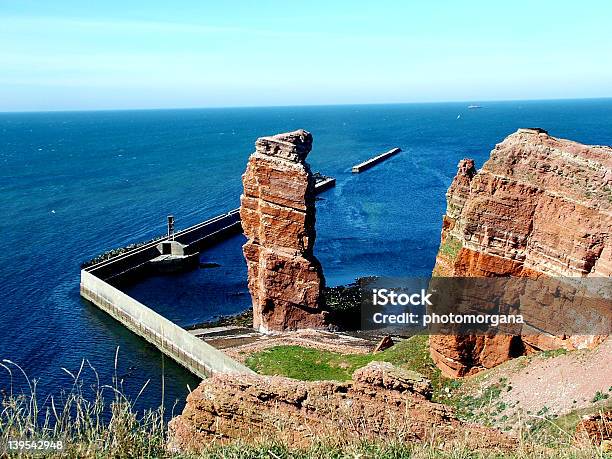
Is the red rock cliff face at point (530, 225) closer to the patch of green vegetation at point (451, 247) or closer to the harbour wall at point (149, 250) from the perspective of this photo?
the patch of green vegetation at point (451, 247)

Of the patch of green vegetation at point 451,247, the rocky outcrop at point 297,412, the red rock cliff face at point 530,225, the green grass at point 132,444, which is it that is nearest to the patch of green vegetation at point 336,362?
the red rock cliff face at point 530,225

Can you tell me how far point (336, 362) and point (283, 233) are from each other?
990 centimetres

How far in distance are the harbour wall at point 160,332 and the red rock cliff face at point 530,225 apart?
Result: 39.3 ft

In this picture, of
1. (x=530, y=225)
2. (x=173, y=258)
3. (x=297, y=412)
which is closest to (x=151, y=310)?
(x=173, y=258)

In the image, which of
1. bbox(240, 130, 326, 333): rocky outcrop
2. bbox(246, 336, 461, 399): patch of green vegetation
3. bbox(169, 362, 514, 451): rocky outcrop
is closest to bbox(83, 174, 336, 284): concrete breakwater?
bbox(240, 130, 326, 333): rocky outcrop

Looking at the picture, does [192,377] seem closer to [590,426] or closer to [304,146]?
[304,146]

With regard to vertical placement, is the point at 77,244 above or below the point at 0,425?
below

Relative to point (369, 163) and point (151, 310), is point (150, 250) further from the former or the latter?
point (369, 163)

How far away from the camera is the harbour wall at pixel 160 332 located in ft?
117

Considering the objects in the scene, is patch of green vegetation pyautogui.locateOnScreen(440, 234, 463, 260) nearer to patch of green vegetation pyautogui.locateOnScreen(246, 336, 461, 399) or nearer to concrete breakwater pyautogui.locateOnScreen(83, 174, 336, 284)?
patch of green vegetation pyautogui.locateOnScreen(246, 336, 461, 399)

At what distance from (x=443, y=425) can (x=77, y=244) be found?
200ft

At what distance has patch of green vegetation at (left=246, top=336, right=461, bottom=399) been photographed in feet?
87.7

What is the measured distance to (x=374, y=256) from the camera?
2474 inches

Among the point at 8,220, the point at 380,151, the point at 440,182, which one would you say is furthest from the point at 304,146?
the point at 380,151
